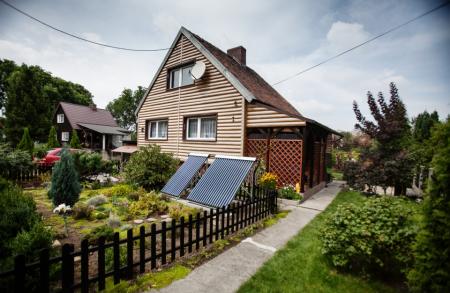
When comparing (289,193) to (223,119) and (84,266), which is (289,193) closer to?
(223,119)

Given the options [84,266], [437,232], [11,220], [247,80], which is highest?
[247,80]

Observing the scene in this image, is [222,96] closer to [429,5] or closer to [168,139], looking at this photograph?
[168,139]

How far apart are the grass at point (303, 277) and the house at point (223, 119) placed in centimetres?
476

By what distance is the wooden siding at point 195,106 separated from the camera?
34.3ft

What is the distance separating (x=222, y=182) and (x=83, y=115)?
40.0 m

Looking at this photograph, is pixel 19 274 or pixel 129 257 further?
pixel 129 257

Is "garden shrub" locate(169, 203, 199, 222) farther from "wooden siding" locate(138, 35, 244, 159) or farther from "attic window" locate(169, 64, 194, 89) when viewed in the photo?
"attic window" locate(169, 64, 194, 89)

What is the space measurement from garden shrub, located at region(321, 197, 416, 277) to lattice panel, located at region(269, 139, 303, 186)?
4815mm

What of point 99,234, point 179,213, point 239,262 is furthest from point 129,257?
point 179,213

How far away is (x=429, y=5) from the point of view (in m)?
6.50

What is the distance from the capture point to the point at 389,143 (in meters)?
8.74

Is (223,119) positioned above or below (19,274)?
above

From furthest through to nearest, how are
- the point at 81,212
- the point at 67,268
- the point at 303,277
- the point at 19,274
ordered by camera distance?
the point at 81,212 < the point at 303,277 < the point at 67,268 < the point at 19,274

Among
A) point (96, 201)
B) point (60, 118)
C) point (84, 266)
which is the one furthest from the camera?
point (60, 118)
